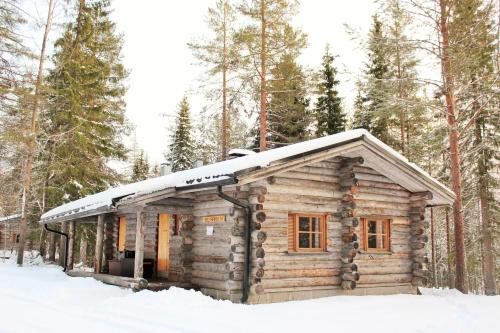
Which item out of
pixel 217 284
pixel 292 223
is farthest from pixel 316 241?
pixel 217 284

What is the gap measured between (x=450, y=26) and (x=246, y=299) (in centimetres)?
1168

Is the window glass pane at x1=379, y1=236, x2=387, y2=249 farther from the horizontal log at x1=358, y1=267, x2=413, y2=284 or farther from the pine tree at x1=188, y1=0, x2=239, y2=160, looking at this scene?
the pine tree at x1=188, y1=0, x2=239, y2=160

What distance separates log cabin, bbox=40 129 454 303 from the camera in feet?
38.3

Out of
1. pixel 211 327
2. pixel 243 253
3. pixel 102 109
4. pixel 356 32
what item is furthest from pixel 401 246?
pixel 102 109

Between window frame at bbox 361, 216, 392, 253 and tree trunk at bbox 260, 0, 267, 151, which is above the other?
tree trunk at bbox 260, 0, 267, 151

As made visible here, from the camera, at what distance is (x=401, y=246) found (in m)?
14.8

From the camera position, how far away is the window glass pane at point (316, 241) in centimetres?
1310

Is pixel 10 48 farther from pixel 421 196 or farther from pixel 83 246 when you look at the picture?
pixel 83 246

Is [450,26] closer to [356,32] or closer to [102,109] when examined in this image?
[356,32]

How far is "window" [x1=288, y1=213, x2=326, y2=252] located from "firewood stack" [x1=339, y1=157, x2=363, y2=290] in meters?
0.66

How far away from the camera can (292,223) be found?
12.6 m

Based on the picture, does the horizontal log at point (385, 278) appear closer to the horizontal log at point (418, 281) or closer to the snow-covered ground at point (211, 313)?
the horizontal log at point (418, 281)

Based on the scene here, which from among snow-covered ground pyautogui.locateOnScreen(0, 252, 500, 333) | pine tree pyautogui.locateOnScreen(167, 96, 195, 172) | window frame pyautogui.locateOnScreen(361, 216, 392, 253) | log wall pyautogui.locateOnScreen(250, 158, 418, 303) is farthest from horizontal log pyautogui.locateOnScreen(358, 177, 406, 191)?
pine tree pyautogui.locateOnScreen(167, 96, 195, 172)

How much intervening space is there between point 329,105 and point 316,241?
15.5 metres
